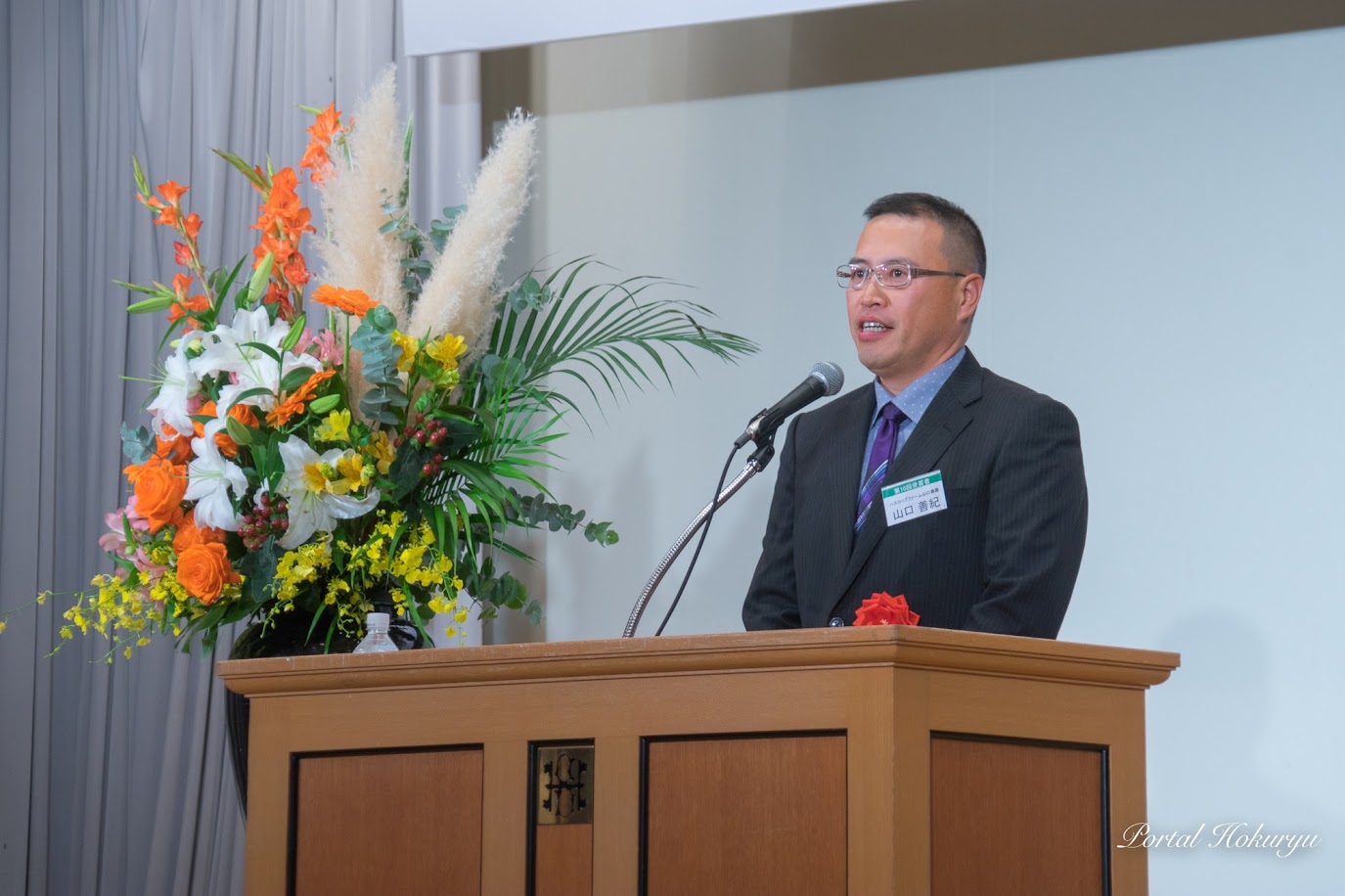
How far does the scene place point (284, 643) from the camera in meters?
2.42

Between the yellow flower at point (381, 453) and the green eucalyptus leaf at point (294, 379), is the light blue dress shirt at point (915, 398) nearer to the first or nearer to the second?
the yellow flower at point (381, 453)

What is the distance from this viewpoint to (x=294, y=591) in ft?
7.56

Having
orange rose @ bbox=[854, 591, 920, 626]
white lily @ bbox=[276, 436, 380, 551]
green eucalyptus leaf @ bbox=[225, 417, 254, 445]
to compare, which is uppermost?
green eucalyptus leaf @ bbox=[225, 417, 254, 445]

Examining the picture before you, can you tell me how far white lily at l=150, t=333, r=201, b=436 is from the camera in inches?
92.3

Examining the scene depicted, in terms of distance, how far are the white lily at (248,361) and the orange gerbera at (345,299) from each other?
0.26ft

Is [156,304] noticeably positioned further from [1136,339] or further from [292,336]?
[1136,339]

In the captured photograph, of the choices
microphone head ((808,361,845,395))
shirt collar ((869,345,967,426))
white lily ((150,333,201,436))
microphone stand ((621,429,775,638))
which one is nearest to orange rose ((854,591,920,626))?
microphone stand ((621,429,775,638))

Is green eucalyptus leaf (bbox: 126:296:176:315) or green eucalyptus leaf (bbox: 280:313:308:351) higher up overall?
green eucalyptus leaf (bbox: 126:296:176:315)

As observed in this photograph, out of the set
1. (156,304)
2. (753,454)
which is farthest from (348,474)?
(753,454)

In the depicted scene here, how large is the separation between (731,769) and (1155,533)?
6.26 ft

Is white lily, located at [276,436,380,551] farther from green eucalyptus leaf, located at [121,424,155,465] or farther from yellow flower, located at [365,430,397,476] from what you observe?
green eucalyptus leaf, located at [121,424,155,465]

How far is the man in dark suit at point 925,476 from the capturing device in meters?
2.25

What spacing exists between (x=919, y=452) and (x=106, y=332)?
218cm

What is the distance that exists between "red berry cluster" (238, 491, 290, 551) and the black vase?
0.62 ft
